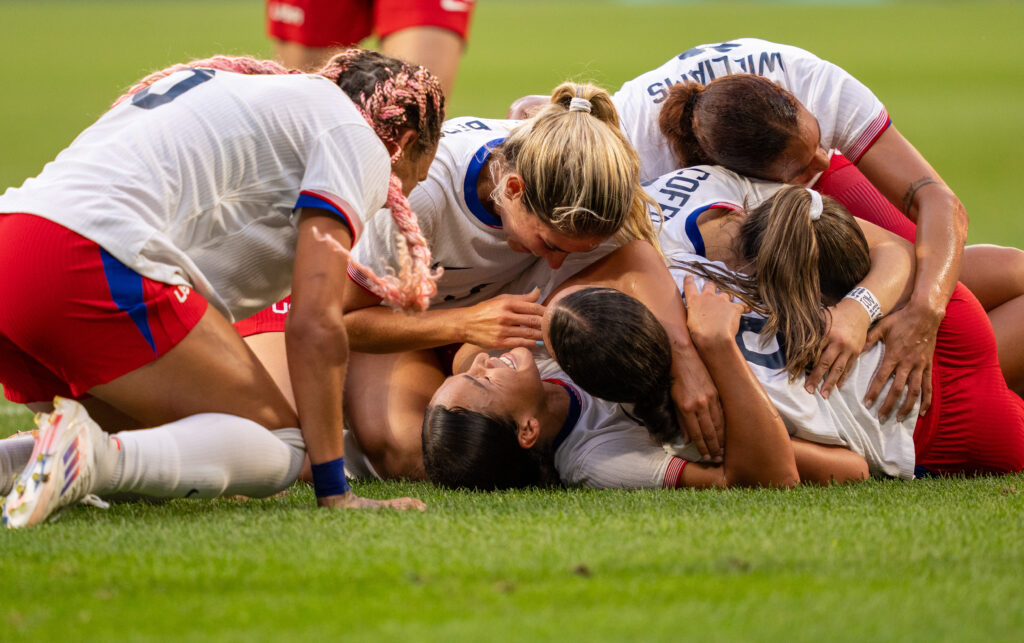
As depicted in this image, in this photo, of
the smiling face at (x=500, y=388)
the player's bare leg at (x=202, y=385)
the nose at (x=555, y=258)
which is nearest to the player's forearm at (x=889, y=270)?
the nose at (x=555, y=258)

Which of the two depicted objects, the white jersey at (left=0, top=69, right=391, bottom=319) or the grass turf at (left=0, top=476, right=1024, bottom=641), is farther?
the white jersey at (left=0, top=69, right=391, bottom=319)

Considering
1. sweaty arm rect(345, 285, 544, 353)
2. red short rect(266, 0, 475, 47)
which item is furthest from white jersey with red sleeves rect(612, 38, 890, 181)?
red short rect(266, 0, 475, 47)

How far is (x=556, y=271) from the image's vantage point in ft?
12.0

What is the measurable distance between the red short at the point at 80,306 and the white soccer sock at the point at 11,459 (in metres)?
0.30

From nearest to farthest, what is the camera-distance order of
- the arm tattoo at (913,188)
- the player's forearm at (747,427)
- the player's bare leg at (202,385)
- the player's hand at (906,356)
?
the player's bare leg at (202,385) → the player's forearm at (747,427) → the player's hand at (906,356) → the arm tattoo at (913,188)

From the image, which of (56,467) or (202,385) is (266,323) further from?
(56,467)

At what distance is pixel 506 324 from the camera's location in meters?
3.31

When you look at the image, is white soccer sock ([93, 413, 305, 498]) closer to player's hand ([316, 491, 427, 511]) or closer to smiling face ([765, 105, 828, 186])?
player's hand ([316, 491, 427, 511])

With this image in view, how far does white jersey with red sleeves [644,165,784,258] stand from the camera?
3668 mm

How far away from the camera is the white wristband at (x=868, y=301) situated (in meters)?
3.37

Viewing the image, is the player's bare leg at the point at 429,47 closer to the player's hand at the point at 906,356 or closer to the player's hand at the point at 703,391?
the player's hand at the point at 703,391

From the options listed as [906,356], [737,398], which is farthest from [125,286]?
[906,356]

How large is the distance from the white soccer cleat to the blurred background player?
2716 millimetres

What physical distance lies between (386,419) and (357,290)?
41 cm
